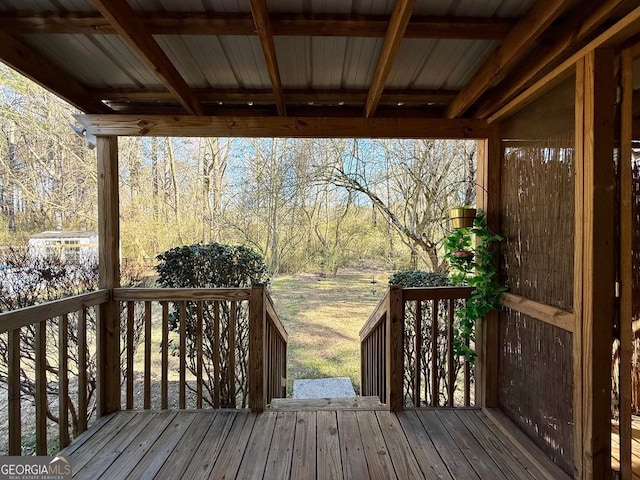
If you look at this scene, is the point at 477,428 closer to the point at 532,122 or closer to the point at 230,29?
the point at 532,122

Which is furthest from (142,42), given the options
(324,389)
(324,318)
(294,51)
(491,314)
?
(324,318)

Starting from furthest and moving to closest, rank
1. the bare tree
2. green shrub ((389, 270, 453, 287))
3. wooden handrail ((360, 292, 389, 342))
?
the bare tree, green shrub ((389, 270, 453, 287)), wooden handrail ((360, 292, 389, 342))

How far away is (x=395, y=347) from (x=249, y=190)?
5.29 m

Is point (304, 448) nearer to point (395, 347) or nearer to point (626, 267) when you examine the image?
point (395, 347)

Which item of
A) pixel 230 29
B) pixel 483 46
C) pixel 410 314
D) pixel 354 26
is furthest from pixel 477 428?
pixel 230 29

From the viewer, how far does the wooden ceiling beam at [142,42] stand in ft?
4.64

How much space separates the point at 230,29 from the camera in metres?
1.64

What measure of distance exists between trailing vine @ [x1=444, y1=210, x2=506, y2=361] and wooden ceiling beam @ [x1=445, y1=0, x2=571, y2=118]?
876mm

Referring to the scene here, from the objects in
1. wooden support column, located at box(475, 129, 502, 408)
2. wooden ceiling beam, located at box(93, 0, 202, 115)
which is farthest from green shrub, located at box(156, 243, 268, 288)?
wooden support column, located at box(475, 129, 502, 408)

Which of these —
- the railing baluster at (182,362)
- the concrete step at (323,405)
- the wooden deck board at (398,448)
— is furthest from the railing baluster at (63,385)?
the wooden deck board at (398,448)

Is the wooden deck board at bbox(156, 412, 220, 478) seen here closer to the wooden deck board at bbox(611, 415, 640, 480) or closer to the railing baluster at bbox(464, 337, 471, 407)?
the railing baluster at bbox(464, 337, 471, 407)

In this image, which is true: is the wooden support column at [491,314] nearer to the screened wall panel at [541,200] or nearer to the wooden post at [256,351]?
the screened wall panel at [541,200]

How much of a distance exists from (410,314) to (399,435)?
1687mm

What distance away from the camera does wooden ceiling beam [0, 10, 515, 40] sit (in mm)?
1600
